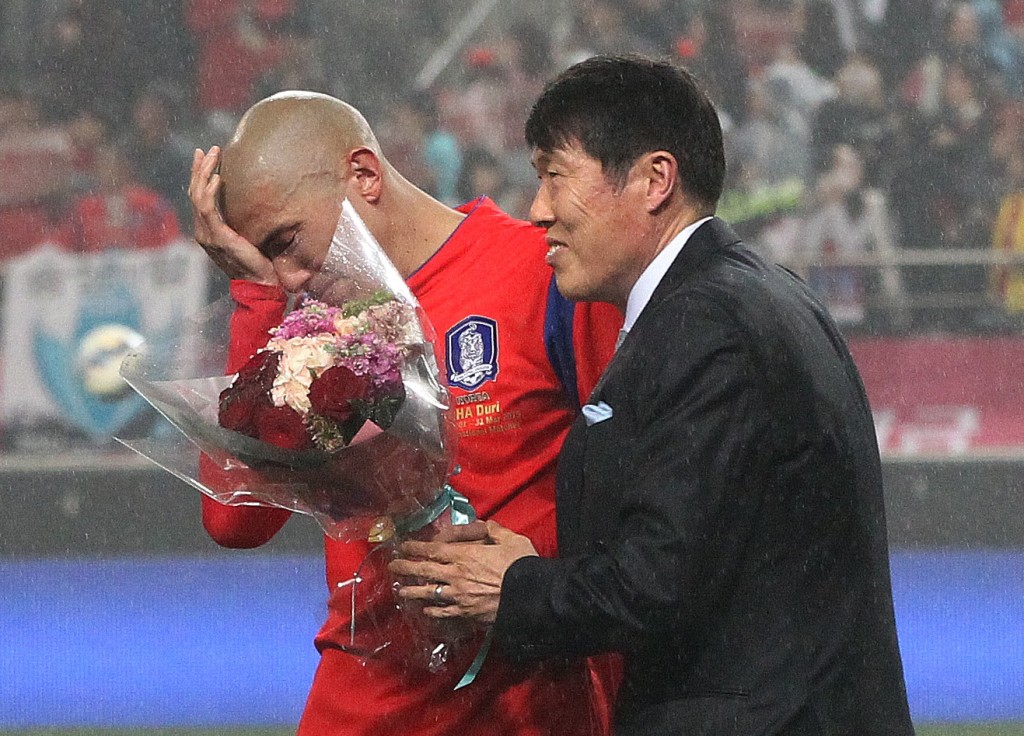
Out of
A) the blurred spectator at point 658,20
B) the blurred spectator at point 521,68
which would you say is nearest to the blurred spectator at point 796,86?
the blurred spectator at point 658,20

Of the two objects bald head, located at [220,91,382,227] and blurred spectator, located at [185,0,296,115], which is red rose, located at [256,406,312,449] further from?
blurred spectator, located at [185,0,296,115]

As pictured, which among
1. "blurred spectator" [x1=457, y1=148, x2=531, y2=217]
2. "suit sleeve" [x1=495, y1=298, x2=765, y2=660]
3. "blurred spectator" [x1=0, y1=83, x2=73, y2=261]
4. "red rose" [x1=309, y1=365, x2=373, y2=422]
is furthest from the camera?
"blurred spectator" [x1=457, y1=148, x2=531, y2=217]

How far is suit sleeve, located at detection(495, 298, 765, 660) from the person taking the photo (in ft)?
6.98

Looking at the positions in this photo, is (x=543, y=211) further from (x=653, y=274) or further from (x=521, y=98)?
(x=521, y=98)

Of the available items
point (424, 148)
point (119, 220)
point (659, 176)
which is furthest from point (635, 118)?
point (424, 148)

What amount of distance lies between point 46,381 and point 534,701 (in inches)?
263

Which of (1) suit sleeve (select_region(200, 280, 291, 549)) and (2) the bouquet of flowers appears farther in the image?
(1) suit sleeve (select_region(200, 280, 291, 549))

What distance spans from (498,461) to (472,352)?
191 millimetres

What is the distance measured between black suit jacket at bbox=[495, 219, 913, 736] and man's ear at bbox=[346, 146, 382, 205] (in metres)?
0.77

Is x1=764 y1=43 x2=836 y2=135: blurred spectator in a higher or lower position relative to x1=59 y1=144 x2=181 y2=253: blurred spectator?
higher

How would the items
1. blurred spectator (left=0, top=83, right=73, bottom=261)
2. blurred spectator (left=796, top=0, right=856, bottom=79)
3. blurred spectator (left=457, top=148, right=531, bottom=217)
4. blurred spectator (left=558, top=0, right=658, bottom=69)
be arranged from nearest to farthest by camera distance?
1. blurred spectator (left=0, top=83, right=73, bottom=261)
2. blurred spectator (left=457, top=148, right=531, bottom=217)
3. blurred spectator (left=796, top=0, right=856, bottom=79)
4. blurred spectator (left=558, top=0, right=658, bottom=69)

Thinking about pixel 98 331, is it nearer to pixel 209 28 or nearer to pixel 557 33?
pixel 209 28

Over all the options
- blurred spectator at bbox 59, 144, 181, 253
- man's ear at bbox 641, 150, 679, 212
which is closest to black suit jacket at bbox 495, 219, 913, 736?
man's ear at bbox 641, 150, 679, 212

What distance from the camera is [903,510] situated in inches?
344
